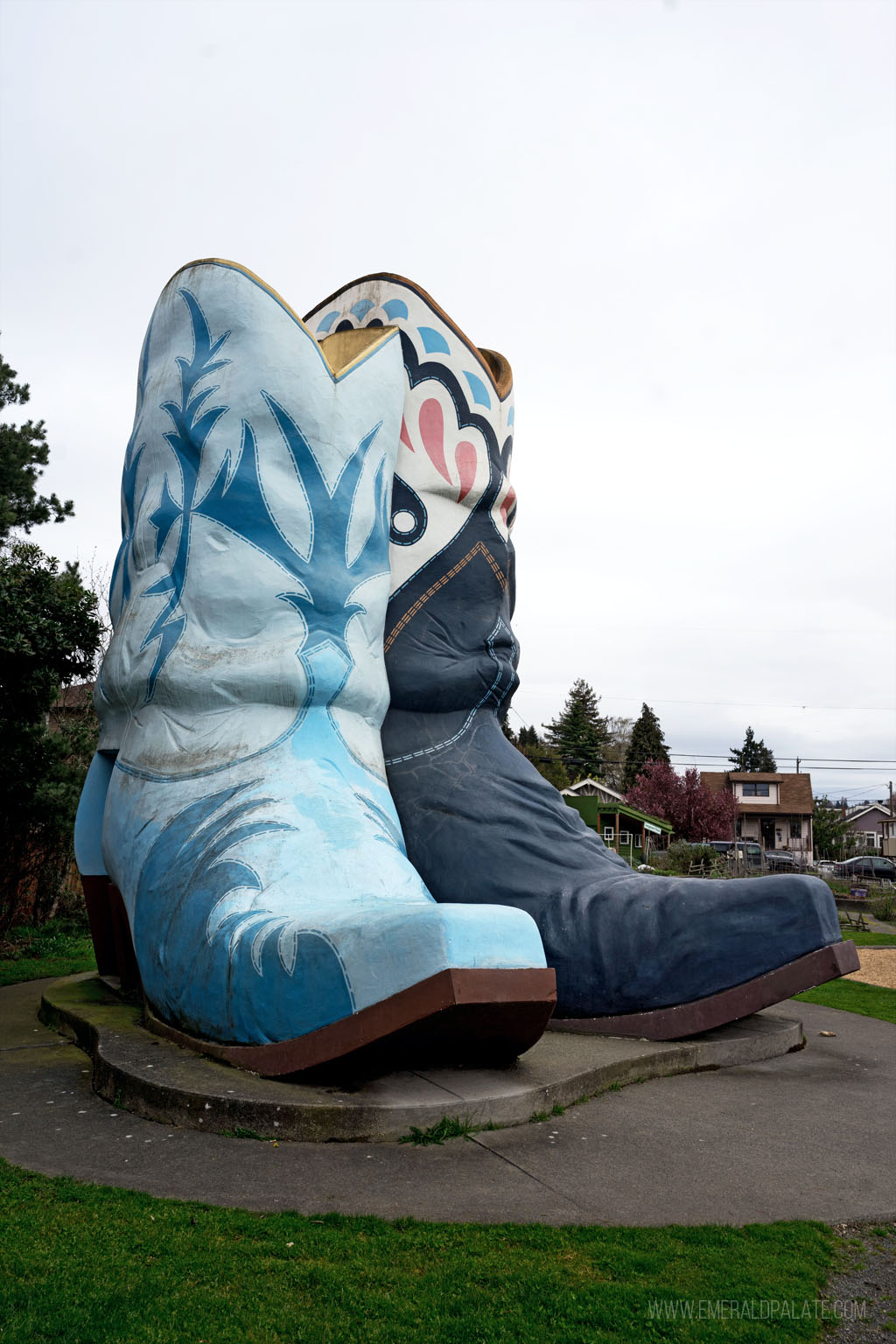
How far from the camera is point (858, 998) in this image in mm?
7242

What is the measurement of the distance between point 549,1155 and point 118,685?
3.03 metres

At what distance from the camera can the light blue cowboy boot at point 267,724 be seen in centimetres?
300

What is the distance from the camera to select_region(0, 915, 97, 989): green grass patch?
7.19 meters

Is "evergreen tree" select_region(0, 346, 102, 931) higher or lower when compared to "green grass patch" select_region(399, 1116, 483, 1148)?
higher

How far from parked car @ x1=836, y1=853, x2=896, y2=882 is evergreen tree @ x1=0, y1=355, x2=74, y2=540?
94.0 ft

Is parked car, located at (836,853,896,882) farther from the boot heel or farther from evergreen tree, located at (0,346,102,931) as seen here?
the boot heel

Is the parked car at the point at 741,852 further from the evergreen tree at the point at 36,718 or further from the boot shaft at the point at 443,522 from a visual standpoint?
the boot shaft at the point at 443,522

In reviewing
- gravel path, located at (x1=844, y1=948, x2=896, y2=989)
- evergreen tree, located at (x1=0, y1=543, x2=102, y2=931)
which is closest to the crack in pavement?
evergreen tree, located at (x1=0, y1=543, x2=102, y2=931)

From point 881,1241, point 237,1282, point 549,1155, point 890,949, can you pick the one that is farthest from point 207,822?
point 890,949

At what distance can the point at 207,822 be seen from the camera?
393 cm

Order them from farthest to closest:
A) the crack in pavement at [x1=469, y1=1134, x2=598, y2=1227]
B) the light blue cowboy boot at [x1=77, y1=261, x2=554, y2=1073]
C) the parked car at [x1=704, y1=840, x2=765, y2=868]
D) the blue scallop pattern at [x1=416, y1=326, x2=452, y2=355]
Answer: the parked car at [x1=704, y1=840, x2=765, y2=868] → the blue scallop pattern at [x1=416, y1=326, x2=452, y2=355] → the light blue cowboy boot at [x1=77, y1=261, x2=554, y2=1073] → the crack in pavement at [x1=469, y1=1134, x2=598, y2=1227]

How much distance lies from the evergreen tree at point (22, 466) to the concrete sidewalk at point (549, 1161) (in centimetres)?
1009

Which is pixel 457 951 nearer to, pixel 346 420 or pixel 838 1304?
pixel 838 1304

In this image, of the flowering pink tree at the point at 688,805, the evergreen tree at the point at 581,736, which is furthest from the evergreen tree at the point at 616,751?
the flowering pink tree at the point at 688,805
